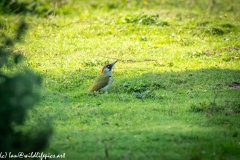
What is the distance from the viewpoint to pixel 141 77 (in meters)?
12.6

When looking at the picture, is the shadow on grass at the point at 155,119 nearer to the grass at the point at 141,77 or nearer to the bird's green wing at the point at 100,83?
the grass at the point at 141,77

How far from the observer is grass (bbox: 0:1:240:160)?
8.34m

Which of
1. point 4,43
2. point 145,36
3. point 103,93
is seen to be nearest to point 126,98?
point 103,93

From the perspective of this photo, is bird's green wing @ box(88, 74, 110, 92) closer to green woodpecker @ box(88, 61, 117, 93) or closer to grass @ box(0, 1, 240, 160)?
green woodpecker @ box(88, 61, 117, 93)

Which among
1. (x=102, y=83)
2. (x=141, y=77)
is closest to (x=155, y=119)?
(x=102, y=83)

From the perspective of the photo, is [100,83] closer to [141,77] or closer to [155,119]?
[141,77]

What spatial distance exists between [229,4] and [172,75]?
978cm

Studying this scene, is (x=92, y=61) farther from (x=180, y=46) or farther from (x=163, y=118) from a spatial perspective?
(x=163, y=118)

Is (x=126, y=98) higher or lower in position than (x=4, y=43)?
lower

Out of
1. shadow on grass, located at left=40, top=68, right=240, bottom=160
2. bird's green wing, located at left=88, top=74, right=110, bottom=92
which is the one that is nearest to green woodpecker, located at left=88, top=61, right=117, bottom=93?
bird's green wing, located at left=88, top=74, right=110, bottom=92

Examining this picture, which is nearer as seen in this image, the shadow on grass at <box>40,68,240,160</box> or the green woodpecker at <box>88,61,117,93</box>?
the shadow on grass at <box>40,68,240,160</box>

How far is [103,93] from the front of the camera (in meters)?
11.6

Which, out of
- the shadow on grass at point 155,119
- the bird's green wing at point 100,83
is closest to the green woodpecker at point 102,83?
the bird's green wing at point 100,83

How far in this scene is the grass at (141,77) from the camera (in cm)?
834
